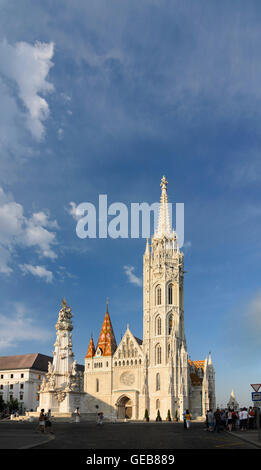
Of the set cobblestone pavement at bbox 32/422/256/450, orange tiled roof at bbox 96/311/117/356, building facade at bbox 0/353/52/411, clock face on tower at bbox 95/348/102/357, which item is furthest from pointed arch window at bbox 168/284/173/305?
cobblestone pavement at bbox 32/422/256/450

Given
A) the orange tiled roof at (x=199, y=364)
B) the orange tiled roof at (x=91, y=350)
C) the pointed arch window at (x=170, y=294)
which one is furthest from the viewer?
the orange tiled roof at (x=199, y=364)

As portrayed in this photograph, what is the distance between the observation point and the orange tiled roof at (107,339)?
277ft

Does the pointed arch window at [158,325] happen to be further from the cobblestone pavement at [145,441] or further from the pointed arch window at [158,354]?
the cobblestone pavement at [145,441]

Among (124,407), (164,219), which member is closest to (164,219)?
(164,219)

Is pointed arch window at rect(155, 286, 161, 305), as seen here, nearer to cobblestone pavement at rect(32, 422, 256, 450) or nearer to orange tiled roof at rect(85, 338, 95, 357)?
orange tiled roof at rect(85, 338, 95, 357)

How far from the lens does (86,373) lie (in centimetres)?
8331

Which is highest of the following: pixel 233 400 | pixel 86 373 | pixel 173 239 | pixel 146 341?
pixel 173 239

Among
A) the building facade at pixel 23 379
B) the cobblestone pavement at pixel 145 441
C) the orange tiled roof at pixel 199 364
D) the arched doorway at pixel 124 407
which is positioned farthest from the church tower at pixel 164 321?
the cobblestone pavement at pixel 145 441

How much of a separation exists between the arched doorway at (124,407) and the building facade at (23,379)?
75.0 feet

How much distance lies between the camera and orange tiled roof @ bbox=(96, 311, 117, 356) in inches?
3319

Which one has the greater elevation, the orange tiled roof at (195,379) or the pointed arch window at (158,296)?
the pointed arch window at (158,296)
